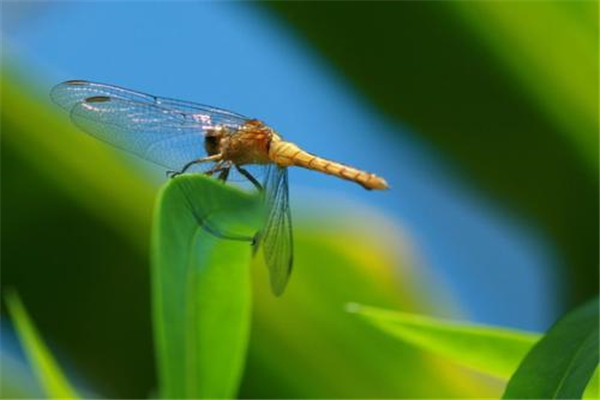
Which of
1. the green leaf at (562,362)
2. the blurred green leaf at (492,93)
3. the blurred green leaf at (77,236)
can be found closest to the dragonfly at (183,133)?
the green leaf at (562,362)

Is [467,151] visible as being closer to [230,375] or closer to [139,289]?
[139,289]

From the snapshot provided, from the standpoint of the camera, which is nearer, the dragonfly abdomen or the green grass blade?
the green grass blade

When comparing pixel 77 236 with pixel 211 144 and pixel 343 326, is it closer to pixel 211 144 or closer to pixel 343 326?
pixel 343 326

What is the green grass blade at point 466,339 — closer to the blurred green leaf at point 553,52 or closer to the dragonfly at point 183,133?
the dragonfly at point 183,133

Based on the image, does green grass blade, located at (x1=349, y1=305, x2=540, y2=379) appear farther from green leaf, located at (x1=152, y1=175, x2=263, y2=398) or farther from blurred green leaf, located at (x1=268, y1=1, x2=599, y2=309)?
blurred green leaf, located at (x1=268, y1=1, x2=599, y2=309)

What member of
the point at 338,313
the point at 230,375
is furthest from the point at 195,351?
the point at 338,313

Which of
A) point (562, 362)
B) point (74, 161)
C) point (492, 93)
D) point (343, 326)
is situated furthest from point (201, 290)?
point (492, 93)

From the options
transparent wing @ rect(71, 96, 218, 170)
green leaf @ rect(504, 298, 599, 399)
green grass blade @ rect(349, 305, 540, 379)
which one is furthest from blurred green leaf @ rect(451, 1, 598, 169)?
green leaf @ rect(504, 298, 599, 399)
